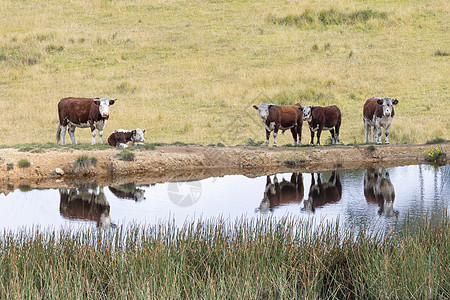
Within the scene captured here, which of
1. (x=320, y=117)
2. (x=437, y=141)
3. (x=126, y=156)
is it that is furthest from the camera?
(x=437, y=141)

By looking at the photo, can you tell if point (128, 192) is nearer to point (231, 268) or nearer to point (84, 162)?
point (84, 162)

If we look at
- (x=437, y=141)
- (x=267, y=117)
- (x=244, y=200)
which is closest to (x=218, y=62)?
(x=267, y=117)

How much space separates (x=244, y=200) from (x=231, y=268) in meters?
6.49

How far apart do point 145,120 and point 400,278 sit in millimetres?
17201

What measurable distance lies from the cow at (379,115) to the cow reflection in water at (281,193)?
3.87 meters

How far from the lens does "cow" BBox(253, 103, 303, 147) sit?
64.6 ft

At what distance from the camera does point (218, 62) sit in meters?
32.5

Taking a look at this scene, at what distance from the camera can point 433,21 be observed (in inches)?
1471

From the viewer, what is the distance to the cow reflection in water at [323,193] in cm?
1436

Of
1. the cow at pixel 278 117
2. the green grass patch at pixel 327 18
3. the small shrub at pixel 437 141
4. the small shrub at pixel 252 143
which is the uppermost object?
the green grass patch at pixel 327 18

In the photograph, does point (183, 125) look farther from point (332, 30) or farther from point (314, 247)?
point (332, 30)

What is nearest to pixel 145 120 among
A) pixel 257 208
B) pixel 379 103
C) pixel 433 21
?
pixel 379 103

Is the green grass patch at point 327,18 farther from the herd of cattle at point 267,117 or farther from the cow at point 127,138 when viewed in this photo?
the cow at point 127,138

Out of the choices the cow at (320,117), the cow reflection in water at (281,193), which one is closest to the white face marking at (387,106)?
the cow at (320,117)
